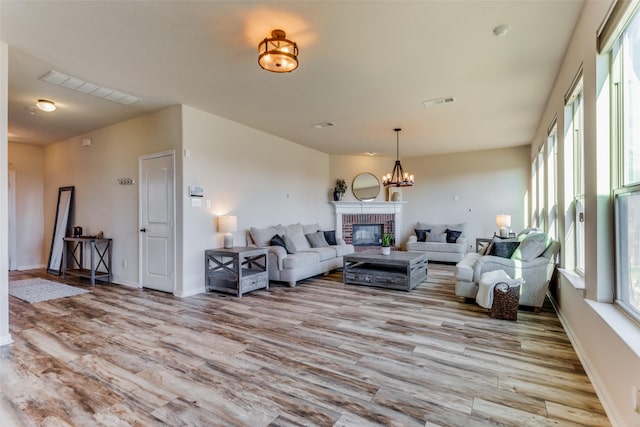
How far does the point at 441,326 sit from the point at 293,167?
4705mm

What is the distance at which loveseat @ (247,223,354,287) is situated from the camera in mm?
5145

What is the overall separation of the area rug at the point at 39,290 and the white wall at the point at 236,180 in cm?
183

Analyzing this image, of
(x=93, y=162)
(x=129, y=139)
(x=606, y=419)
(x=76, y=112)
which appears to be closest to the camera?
(x=606, y=419)

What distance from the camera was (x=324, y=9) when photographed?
238 cm

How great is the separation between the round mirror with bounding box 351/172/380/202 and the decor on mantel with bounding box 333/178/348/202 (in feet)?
1.11

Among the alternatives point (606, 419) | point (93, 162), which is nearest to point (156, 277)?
point (93, 162)

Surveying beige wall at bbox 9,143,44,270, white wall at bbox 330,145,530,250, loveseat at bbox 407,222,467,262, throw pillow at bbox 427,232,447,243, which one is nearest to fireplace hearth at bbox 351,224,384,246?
white wall at bbox 330,145,530,250

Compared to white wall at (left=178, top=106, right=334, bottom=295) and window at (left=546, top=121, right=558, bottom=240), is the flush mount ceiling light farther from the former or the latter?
window at (left=546, top=121, right=558, bottom=240)

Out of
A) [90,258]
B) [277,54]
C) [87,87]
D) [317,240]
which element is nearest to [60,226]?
[90,258]

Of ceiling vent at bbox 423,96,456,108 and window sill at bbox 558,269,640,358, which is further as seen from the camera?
ceiling vent at bbox 423,96,456,108

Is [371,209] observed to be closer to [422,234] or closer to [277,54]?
[422,234]

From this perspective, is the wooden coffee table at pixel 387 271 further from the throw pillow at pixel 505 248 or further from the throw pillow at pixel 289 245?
the throw pillow at pixel 505 248

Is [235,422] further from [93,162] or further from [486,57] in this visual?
[93,162]

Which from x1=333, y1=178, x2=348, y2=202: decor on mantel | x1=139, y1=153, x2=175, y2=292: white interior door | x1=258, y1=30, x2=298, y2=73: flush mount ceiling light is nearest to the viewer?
x1=258, y1=30, x2=298, y2=73: flush mount ceiling light
